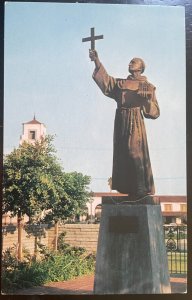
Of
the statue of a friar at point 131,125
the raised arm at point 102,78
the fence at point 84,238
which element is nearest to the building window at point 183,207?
the fence at point 84,238

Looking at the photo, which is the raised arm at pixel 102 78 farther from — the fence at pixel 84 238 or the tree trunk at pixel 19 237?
the tree trunk at pixel 19 237

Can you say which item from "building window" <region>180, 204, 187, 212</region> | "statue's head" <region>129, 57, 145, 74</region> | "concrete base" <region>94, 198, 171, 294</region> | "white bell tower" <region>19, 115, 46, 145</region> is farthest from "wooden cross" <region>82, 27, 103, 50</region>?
"building window" <region>180, 204, 187, 212</region>

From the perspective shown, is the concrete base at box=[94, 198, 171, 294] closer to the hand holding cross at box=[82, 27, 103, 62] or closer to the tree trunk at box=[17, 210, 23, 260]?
the tree trunk at box=[17, 210, 23, 260]

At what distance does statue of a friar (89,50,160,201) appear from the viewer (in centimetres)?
448

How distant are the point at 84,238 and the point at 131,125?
1.17 meters

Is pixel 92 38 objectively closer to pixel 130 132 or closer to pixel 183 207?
pixel 130 132

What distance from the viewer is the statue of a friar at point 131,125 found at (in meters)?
4.48

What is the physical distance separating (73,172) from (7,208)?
700mm

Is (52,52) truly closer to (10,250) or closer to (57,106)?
(57,106)

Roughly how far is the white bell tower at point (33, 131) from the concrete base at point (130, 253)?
0.94 metres

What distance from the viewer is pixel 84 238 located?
14.5ft

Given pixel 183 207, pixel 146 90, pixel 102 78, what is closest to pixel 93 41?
pixel 102 78

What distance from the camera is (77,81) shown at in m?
4.46

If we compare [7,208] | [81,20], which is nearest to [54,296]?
[7,208]
